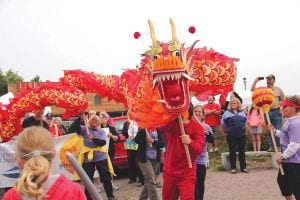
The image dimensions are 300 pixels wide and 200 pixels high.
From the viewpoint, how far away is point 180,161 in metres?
5.36

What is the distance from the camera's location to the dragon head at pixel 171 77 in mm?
5141

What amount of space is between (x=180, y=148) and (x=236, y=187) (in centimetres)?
401

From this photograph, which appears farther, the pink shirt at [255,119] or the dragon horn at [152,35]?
the pink shirt at [255,119]

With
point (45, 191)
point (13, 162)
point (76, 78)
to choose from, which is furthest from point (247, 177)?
point (45, 191)

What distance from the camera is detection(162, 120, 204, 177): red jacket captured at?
17.4 ft

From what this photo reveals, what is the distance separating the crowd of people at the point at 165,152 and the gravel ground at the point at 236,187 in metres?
0.36

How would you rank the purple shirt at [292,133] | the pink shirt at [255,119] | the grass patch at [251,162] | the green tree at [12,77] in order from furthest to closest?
the green tree at [12,77]
the pink shirt at [255,119]
the grass patch at [251,162]
the purple shirt at [292,133]

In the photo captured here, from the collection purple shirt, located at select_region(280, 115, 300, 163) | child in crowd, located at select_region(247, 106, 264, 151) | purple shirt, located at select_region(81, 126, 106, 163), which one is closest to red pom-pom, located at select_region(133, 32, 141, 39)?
purple shirt, located at select_region(280, 115, 300, 163)

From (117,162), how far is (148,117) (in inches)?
236

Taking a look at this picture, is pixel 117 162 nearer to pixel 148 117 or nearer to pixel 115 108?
pixel 148 117

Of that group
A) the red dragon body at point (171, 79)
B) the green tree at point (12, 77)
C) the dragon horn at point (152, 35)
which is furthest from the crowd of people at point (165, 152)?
the green tree at point (12, 77)

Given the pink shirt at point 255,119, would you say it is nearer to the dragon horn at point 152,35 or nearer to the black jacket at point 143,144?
the black jacket at point 143,144

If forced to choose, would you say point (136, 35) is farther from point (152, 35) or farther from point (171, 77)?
point (171, 77)

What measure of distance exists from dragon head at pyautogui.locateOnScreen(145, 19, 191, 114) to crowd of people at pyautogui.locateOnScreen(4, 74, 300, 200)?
0.26m
